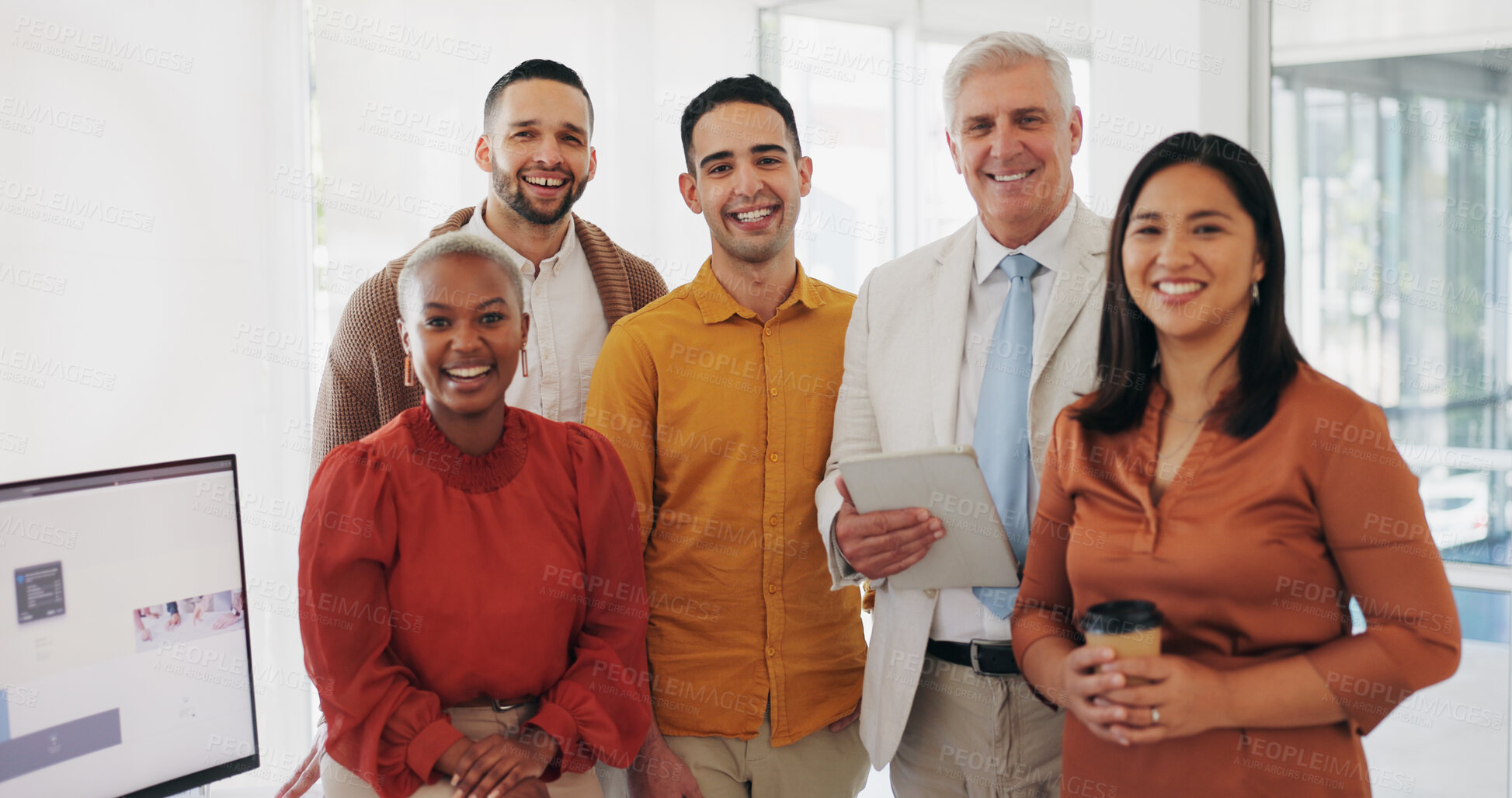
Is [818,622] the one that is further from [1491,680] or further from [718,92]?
[1491,680]

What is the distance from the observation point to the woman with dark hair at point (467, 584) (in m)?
1.52

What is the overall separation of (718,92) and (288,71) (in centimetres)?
226

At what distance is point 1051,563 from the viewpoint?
149cm

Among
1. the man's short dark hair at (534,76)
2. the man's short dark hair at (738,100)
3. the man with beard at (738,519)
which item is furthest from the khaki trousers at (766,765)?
the man's short dark hair at (534,76)

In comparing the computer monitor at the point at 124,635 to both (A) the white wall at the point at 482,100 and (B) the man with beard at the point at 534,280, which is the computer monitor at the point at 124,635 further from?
(A) the white wall at the point at 482,100

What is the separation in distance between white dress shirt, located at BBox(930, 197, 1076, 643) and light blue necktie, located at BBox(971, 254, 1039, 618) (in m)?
0.02

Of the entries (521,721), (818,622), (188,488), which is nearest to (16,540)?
(188,488)

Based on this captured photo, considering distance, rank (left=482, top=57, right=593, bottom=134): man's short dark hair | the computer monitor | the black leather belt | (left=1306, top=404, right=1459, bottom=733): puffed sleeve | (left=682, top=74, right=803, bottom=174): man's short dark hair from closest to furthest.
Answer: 1. (left=1306, top=404, right=1459, bottom=733): puffed sleeve
2. the computer monitor
3. the black leather belt
4. (left=682, top=74, right=803, bottom=174): man's short dark hair
5. (left=482, top=57, right=593, bottom=134): man's short dark hair

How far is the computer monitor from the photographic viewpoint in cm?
158

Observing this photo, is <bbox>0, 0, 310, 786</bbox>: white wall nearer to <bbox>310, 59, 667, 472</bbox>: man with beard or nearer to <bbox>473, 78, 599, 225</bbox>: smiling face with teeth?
<bbox>310, 59, 667, 472</bbox>: man with beard

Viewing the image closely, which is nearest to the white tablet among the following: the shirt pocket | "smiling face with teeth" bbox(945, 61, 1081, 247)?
the shirt pocket

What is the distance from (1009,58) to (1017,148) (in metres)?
0.17

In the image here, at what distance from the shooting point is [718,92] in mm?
2211

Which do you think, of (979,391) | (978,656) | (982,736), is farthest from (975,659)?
(979,391)
